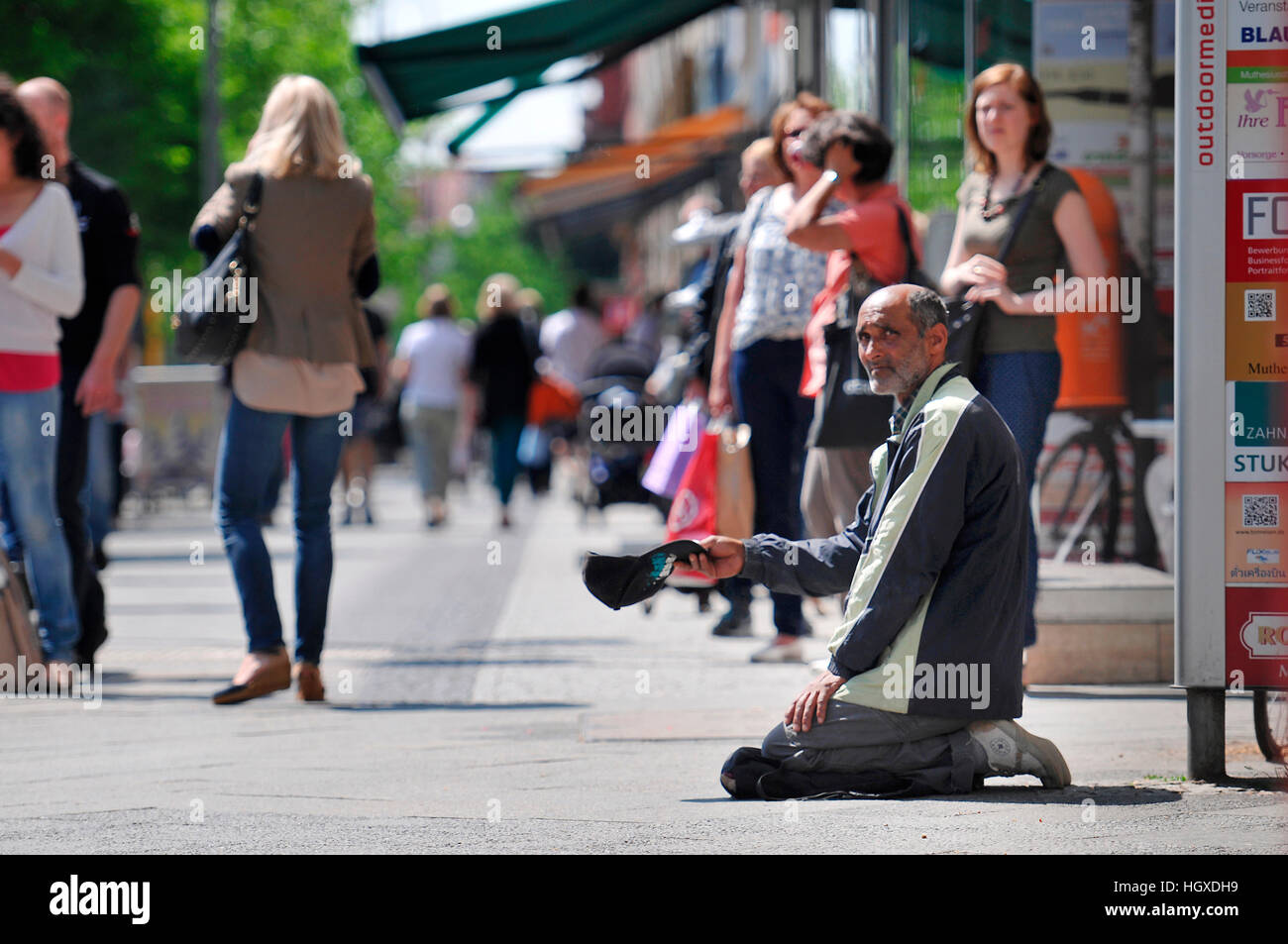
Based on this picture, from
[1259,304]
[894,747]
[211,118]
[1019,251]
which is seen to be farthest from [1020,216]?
[211,118]

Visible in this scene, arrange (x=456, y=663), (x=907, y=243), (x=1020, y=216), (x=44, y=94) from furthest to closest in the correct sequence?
1. (x=456, y=663)
2. (x=44, y=94)
3. (x=907, y=243)
4. (x=1020, y=216)

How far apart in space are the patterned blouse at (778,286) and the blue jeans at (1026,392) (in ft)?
5.15

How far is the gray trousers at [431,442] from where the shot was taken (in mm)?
17422

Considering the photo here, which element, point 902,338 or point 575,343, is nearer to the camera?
point 902,338

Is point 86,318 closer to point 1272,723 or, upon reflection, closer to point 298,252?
point 298,252

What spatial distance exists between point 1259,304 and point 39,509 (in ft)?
14.2

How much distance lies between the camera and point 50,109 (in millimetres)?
7691

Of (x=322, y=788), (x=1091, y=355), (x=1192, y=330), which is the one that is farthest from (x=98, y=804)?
(x=1091, y=355)

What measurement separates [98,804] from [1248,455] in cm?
294

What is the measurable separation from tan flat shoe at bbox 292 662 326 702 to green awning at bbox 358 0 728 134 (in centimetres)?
522

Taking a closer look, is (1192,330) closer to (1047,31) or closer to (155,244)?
(1047,31)

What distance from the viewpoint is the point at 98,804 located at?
504cm

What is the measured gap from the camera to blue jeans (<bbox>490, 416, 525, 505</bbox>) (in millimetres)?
16672
